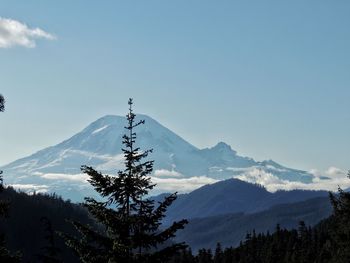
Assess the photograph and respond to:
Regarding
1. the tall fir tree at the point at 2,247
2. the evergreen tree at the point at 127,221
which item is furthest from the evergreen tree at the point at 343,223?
the tall fir tree at the point at 2,247

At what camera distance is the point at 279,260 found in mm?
159750

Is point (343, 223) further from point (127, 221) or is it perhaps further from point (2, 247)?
point (2, 247)

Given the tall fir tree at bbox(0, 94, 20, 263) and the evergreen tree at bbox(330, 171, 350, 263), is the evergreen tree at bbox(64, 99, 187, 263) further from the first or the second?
the evergreen tree at bbox(330, 171, 350, 263)

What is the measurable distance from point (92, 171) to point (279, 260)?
14183 centimetres

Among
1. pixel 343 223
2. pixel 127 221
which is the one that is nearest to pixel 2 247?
pixel 127 221

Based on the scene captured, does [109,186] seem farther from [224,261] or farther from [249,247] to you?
[249,247]

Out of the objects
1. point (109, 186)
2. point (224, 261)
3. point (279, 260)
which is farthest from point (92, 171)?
point (224, 261)

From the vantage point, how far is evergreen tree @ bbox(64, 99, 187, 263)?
22453 millimetres

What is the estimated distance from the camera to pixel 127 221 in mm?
22734

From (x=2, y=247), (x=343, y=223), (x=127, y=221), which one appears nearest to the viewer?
(x=2, y=247)

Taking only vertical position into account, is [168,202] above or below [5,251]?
above

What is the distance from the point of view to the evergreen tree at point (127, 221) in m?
22.5

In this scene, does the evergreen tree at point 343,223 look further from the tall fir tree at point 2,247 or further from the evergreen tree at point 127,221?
the tall fir tree at point 2,247

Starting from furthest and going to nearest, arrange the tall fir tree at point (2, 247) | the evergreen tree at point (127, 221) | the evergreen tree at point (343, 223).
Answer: the evergreen tree at point (343, 223) < the evergreen tree at point (127, 221) < the tall fir tree at point (2, 247)
